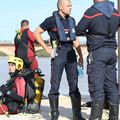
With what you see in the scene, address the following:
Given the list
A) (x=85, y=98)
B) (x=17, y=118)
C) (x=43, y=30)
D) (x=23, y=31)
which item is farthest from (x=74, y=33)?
(x=85, y=98)

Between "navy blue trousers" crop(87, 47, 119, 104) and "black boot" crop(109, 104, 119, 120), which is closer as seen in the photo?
"navy blue trousers" crop(87, 47, 119, 104)

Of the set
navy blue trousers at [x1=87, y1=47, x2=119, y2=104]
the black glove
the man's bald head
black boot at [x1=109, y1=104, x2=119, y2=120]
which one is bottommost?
black boot at [x1=109, y1=104, x2=119, y2=120]

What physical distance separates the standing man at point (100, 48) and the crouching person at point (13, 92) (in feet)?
5.93

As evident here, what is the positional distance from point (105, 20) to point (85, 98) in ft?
12.9

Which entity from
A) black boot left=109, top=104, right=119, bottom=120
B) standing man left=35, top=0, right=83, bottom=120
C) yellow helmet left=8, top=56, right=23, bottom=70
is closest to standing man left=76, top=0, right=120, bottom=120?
black boot left=109, top=104, right=119, bottom=120

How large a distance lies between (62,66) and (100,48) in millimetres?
823

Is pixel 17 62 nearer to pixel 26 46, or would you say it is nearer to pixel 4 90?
pixel 4 90

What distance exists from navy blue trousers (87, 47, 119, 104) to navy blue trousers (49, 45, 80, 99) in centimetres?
63

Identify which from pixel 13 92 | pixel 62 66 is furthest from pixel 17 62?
pixel 62 66

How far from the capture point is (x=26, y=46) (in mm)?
8789

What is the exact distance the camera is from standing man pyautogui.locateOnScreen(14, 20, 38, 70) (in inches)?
345

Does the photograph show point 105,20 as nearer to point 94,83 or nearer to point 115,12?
point 115,12

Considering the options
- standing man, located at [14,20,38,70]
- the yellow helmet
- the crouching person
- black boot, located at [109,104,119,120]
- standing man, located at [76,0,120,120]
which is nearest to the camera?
standing man, located at [76,0,120,120]

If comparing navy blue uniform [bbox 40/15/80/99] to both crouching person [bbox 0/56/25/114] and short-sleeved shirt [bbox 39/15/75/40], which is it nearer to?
short-sleeved shirt [bbox 39/15/75/40]
